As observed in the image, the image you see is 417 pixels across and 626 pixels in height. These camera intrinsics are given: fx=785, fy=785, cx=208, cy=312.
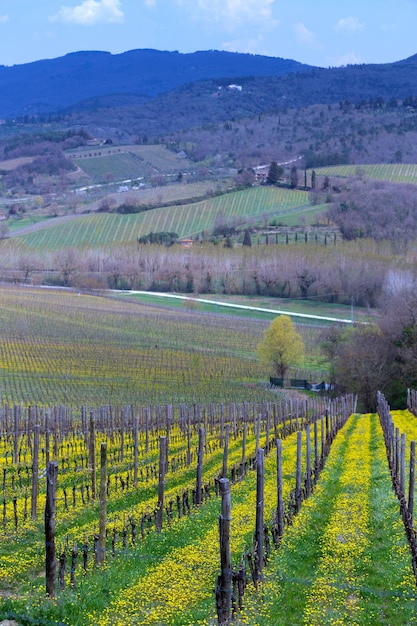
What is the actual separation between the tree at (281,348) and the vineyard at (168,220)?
77231mm

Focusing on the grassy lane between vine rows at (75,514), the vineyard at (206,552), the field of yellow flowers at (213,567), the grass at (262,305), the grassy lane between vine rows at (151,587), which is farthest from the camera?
the grass at (262,305)

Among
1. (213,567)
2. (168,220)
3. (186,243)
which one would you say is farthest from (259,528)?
(168,220)

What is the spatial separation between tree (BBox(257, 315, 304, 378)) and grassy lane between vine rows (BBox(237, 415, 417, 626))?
166 feet

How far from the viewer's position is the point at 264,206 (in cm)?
17875

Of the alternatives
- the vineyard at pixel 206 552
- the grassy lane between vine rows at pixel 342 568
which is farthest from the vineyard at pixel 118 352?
the grassy lane between vine rows at pixel 342 568

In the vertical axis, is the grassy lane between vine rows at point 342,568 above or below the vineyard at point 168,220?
below

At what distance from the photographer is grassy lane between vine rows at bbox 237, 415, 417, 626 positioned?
11.4 metres

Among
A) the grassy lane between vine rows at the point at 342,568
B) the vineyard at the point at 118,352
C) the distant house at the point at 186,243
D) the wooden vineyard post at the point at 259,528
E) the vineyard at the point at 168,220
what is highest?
the vineyard at the point at 168,220

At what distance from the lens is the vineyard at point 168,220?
5983 inches

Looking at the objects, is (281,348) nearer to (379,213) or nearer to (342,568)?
(342,568)

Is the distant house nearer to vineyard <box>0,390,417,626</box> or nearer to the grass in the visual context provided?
the grass

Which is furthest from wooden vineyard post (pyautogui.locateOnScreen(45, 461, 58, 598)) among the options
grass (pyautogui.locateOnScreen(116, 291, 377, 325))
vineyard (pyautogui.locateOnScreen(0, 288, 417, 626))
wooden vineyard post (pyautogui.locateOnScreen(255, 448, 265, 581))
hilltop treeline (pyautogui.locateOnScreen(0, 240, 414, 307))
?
hilltop treeline (pyautogui.locateOnScreen(0, 240, 414, 307))

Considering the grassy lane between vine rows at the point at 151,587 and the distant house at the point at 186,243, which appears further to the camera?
the distant house at the point at 186,243

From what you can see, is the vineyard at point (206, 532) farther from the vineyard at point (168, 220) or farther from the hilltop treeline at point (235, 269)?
the vineyard at point (168, 220)
